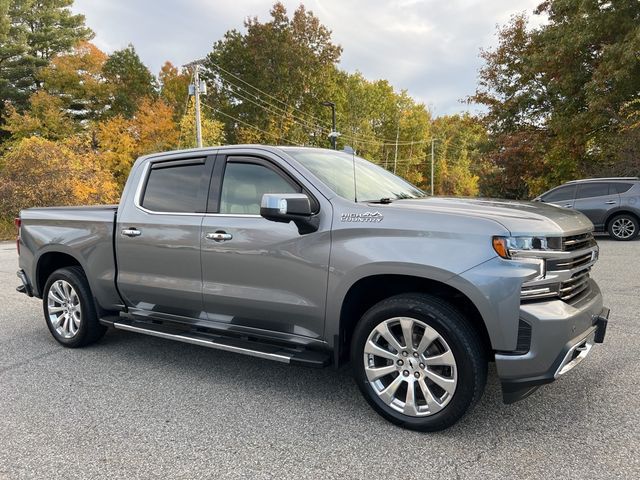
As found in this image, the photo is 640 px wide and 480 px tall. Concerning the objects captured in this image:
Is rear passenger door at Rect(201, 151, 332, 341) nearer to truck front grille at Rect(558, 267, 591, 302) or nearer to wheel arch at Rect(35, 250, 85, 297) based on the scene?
truck front grille at Rect(558, 267, 591, 302)

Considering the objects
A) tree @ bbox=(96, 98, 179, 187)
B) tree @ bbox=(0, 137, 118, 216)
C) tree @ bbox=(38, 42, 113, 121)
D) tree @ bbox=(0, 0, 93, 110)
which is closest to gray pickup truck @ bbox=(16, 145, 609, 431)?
tree @ bbox=(0, 137, 118, 216)

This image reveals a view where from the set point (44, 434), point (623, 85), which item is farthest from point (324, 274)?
point (623, 85)

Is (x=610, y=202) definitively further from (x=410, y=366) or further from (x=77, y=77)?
(x=77, y=77)

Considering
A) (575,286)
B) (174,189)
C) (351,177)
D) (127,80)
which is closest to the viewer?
(575,286)

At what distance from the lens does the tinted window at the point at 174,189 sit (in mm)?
4152

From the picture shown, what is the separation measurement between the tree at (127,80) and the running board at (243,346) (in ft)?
124

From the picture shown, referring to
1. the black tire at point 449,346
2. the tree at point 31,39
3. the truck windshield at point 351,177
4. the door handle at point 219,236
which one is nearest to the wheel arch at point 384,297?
the black tire at point 449,346

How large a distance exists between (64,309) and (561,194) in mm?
12201

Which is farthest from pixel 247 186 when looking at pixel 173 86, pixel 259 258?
pixel 173 86

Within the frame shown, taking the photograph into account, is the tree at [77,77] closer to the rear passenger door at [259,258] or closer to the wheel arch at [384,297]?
the rear passenger door at [259,258]

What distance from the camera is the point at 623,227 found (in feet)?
40.7

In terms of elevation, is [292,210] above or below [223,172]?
below

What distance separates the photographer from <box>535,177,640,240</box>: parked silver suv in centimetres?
1223

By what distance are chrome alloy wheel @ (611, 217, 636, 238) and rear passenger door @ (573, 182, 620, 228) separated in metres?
0.31
